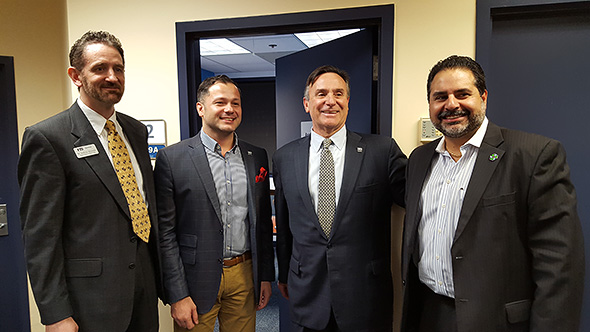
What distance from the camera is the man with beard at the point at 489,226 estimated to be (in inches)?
40.1

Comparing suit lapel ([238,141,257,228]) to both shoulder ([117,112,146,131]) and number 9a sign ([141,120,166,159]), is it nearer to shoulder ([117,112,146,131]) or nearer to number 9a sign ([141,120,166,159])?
shoulder ([117,112,146,131])

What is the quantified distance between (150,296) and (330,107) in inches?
45.7

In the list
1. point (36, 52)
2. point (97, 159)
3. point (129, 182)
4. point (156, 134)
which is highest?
point (36, 52)

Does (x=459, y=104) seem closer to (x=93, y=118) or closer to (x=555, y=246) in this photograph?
(x=555, y=246)

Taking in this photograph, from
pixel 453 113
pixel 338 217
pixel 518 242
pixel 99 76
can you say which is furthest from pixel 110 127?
pixel 518 242

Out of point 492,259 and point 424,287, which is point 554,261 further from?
point 424,287

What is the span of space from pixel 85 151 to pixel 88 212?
230 mm

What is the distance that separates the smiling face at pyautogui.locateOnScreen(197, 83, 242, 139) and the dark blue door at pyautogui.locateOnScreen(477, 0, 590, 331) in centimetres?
128

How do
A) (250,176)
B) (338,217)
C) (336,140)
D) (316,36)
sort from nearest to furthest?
1. (338,217)
2. (336,140)
3. (250,176)
4. (316,36)

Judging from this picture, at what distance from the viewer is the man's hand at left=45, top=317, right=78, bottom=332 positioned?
109cm

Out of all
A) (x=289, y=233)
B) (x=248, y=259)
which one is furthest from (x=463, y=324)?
(x=248, y=259)

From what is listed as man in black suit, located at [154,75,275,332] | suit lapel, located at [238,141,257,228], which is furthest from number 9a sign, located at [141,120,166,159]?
suit lapel, located at [238,141,257,228]

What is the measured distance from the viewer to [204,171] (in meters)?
1.54

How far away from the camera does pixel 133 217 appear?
1.27m
